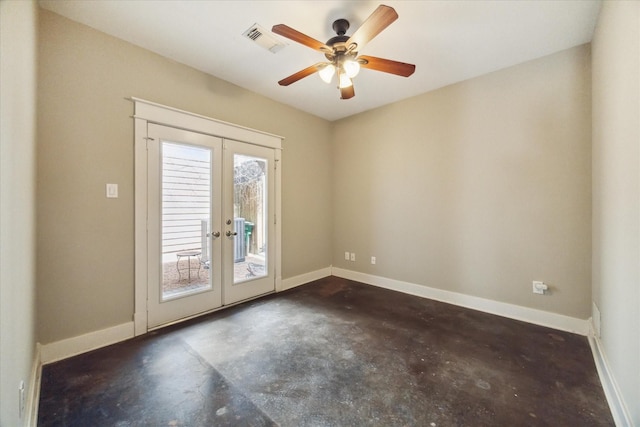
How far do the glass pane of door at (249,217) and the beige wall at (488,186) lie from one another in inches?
63.3

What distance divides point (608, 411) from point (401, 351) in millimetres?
1263

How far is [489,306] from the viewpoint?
10.0 ft

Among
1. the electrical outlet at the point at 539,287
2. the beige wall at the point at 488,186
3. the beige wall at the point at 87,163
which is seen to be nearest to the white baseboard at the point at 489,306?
the beige wall at the point at 488,186

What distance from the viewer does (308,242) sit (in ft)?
14.1

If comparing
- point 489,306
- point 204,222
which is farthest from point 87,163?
point 489,306

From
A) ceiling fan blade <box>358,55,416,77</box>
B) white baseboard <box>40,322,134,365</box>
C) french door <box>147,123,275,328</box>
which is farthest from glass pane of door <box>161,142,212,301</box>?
ceiling fan blade <box>358,55,416,77</box>

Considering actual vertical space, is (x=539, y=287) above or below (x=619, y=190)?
below

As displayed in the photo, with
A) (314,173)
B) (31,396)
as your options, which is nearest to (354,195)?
(314,173)

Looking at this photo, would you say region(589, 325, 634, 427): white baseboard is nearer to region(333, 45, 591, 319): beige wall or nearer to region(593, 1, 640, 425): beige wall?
region(593, 1, 640, 425): beige wall

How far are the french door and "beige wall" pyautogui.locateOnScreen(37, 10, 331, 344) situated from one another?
0.79ft

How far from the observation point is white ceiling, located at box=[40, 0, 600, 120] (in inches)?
80.4

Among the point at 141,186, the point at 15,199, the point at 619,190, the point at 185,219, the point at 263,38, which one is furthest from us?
the point at 185,219

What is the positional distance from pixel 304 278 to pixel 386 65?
3212 millimetres

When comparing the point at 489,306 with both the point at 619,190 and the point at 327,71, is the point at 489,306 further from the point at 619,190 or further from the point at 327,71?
the point at 327,71
